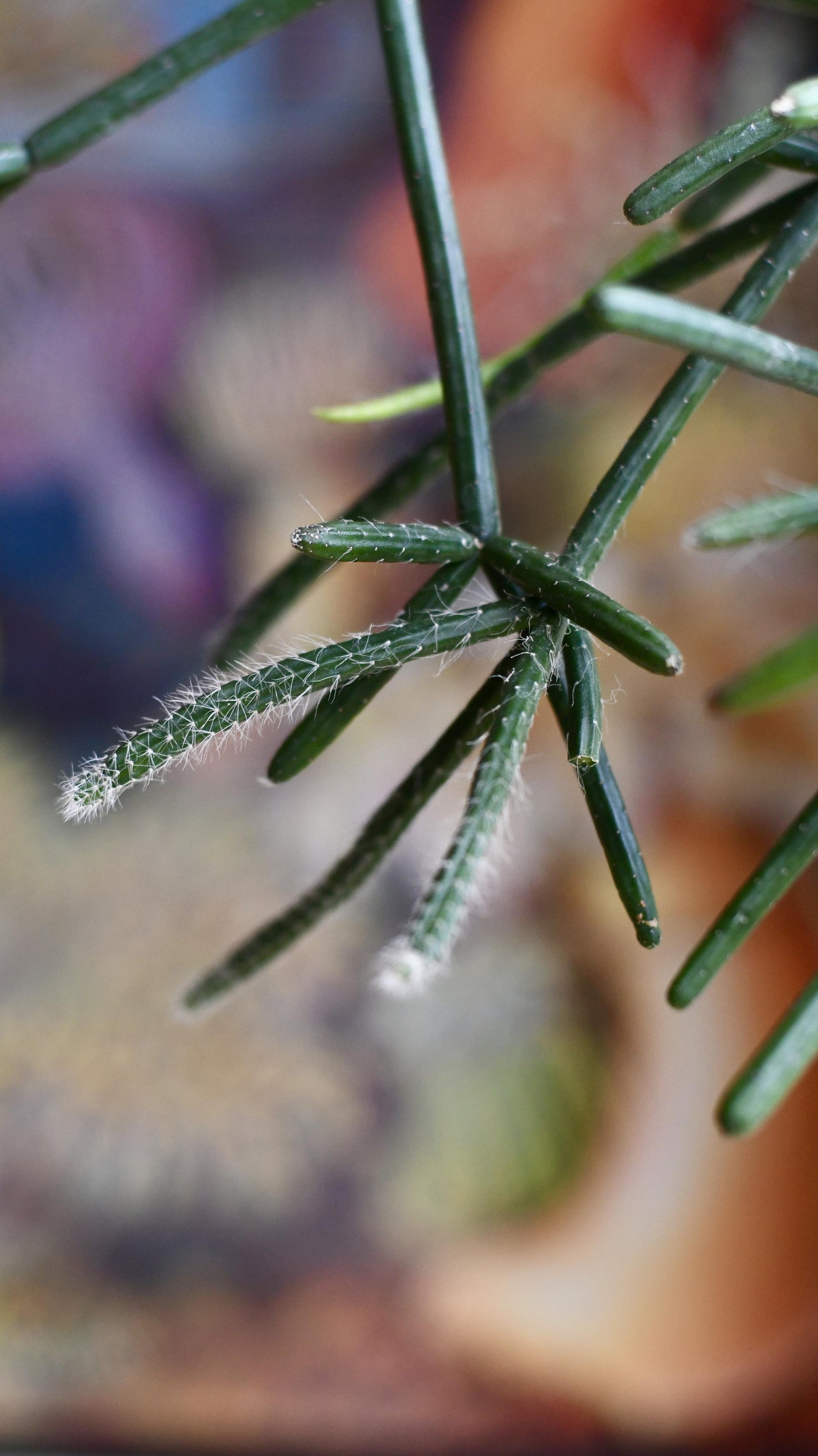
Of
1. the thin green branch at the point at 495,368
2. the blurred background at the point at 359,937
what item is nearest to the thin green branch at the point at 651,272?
the thin green branch at the point at 495,368

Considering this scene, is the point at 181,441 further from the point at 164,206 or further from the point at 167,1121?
the point at 167,1121

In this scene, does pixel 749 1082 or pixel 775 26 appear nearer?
pixel 749 1082

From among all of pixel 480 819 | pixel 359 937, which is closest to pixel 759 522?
pixel 480 819

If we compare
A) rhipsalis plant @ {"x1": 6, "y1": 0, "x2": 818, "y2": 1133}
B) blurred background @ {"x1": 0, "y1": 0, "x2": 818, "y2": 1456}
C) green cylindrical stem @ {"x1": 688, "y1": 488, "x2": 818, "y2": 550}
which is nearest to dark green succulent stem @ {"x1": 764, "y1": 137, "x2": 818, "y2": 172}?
rhipsalis plant @ {"x1": 6, "y1": 0, "x2": 818, "y2": 1133}

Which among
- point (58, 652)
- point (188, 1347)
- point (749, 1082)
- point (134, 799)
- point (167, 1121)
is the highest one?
point (58, 652)

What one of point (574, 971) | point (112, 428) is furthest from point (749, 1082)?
point (112, 428)

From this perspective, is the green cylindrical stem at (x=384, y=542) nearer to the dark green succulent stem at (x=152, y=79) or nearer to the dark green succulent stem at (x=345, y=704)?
the dark green succulent stem at (x=345, y=704)

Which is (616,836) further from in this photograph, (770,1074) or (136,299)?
(136,299)
